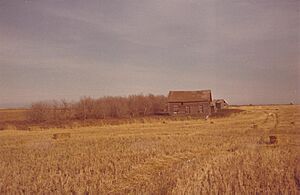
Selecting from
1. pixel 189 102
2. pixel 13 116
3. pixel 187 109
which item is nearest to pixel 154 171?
pixel 187 109

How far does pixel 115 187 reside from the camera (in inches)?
256

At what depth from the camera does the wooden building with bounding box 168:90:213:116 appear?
4044 cm

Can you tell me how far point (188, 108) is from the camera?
41.1 m

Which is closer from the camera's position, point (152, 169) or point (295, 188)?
point (295, 188)

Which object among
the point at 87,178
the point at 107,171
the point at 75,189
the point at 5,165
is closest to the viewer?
the point at 75,189

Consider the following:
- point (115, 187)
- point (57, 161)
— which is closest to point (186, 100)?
point (57, 161)

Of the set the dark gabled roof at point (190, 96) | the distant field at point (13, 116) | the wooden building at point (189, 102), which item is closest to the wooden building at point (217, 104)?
the dark gabled roof at point (190, 96)

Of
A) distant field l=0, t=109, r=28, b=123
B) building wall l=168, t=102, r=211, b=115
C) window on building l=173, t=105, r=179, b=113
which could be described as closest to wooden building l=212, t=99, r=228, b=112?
building wall l=168, t=102, r=211, b=115

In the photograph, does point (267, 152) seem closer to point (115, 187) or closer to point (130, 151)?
point (130, 151)

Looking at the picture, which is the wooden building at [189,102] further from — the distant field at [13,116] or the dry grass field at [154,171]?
the dry grass field at [154,171]

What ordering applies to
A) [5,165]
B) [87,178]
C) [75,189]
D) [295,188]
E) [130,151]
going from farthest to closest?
1. [130,151]
2. [5,165]
3. [87,178]
4. [75,189]
5. [295,188]

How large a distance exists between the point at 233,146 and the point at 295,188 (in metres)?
5.51

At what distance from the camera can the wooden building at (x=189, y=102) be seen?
40.4 m

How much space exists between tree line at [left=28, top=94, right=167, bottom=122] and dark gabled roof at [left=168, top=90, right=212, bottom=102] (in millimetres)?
3702
